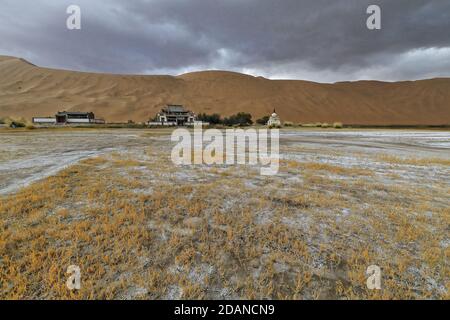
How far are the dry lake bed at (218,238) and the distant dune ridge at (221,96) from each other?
78465mm

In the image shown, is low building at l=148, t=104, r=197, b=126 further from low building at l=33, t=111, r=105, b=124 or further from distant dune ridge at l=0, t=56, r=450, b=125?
low building at l=33, t=111, r=105, b=124

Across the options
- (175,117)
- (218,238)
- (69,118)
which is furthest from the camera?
(175,117)

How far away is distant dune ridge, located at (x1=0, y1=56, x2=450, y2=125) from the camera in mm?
86938

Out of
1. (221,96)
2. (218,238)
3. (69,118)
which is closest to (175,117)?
(69,118)

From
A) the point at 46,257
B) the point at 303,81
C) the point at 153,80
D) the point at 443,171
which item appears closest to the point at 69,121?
the point at 153,80

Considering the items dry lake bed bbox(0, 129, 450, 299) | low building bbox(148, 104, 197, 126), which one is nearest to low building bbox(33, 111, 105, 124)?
low building bbox(148, 104, 197, 126)

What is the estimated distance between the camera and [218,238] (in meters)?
3.78

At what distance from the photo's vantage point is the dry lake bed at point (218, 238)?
2727mm

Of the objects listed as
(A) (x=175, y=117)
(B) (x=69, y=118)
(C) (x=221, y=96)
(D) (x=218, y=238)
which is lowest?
(D) (x=218, y=238)

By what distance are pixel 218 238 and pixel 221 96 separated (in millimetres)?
112851

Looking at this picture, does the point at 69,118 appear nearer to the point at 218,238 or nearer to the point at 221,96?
the point at 221,96

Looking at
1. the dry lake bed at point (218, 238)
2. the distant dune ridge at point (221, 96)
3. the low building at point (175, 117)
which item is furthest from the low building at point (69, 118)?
the dry lake bed at point (218, 238)

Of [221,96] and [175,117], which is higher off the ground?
[221,96]

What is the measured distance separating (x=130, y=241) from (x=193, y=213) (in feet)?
5.02
